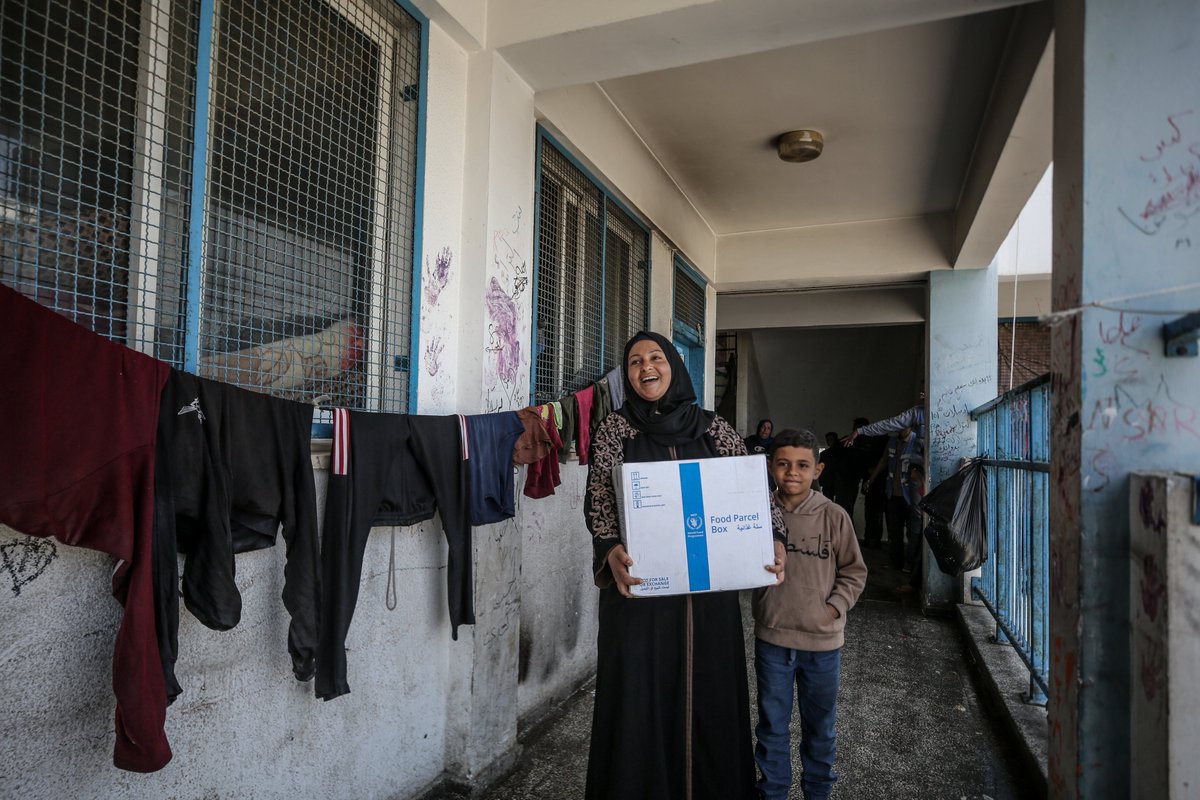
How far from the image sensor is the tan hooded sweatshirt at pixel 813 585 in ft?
8.30

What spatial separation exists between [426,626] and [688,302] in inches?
171

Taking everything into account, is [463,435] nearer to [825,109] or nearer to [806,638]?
[806,638]

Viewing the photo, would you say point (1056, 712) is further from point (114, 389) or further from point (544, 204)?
point (544, 204)

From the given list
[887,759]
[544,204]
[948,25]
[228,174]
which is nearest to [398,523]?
[228,174]

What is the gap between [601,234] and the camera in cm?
459

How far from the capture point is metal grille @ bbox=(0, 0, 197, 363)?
1.58 meters

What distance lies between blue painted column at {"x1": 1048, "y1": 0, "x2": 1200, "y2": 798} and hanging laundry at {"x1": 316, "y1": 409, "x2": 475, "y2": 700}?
204 cm

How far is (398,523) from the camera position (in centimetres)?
244

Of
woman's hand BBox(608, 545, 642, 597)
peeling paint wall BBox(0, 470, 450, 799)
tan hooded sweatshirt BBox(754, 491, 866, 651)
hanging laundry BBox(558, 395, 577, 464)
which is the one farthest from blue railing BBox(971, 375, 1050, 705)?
peeling paint wall BBox(0, 470, 450, 799)

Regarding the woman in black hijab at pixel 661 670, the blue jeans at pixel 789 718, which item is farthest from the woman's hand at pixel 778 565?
the blue jeans at pixel 789 718

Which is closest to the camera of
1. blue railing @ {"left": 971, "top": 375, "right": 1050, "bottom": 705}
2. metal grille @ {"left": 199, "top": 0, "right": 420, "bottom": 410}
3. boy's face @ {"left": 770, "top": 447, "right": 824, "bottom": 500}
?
metal grille @ {"left": 199, "top": 0, "right": 420, "bottom": 410}

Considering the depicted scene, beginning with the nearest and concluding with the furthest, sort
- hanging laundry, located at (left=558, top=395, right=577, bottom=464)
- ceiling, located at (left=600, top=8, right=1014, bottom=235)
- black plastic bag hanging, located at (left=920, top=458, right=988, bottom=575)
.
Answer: hanging laundry, located at (left=558, top=395, right=577, bottom=464) < ceiling, located at (left=600, top=8, right=1014, bottom=235) < black plastic bag hanging, located at (left=920, top=458, right=988, bottom=575)

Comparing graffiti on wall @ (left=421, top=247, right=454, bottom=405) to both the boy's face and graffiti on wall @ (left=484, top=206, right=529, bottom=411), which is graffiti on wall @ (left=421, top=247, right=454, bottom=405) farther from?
the boy's face

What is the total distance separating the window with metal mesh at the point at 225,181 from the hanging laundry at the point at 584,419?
3.65 ft
